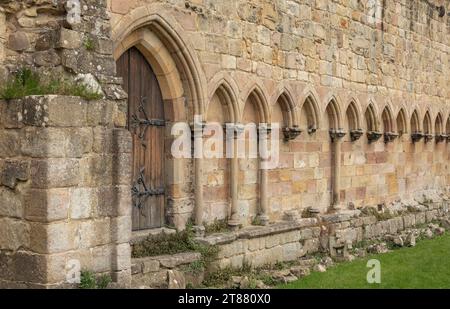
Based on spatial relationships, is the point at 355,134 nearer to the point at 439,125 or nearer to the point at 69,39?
the point at 439,125

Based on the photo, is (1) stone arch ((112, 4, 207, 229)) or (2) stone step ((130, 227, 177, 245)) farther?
(1) stone arch ((112, 4, 207, 229))

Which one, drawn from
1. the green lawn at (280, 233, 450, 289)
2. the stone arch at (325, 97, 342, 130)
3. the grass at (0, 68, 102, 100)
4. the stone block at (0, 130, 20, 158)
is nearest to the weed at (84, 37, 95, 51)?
the grass at (0, 68, 102, 100)

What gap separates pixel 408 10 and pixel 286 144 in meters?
5.79

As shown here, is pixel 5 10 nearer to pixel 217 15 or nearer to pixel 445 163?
pixel 217 15

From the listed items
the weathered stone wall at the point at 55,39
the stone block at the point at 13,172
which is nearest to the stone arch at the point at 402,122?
the weathered stone wall at the point at 55,39

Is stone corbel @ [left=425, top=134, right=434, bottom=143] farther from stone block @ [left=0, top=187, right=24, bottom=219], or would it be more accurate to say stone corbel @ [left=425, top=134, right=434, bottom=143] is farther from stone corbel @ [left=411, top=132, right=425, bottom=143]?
stone block @ [left=0, top=187, right=24, bottom=219]

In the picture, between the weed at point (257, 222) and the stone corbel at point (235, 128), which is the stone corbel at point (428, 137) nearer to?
the weed at point (257, 222)

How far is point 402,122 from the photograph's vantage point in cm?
1437

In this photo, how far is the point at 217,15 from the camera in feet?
29.2

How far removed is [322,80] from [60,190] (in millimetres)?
6667

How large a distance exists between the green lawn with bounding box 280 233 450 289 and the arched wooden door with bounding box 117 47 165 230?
203 centimetres

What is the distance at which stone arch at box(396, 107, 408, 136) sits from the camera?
46.8 feet
